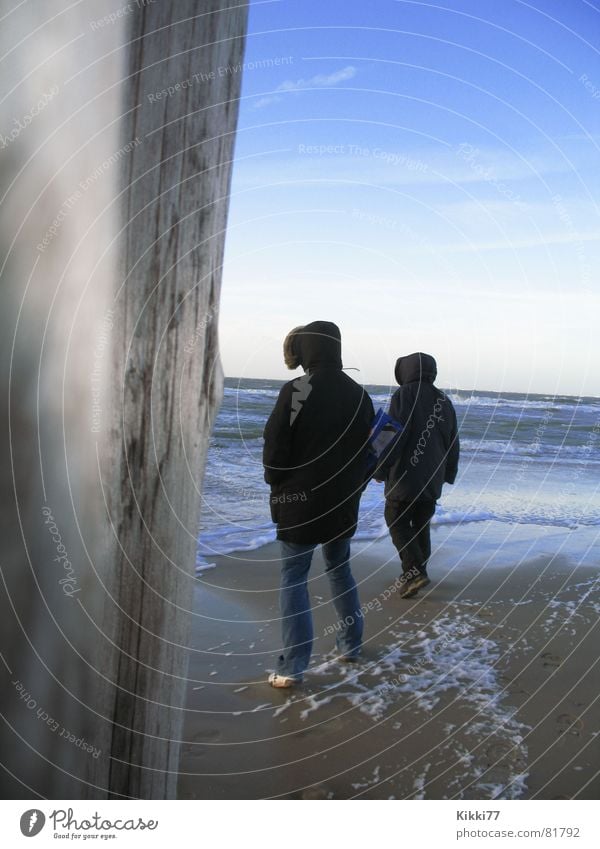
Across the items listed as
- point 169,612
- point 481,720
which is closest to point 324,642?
point 481,720

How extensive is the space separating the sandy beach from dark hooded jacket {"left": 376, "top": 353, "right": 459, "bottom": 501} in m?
0.83

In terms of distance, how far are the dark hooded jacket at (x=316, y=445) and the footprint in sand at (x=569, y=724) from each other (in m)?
1.26

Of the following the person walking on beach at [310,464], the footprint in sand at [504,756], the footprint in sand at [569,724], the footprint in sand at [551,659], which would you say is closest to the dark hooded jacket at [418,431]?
the footprint in sand at [551,659]

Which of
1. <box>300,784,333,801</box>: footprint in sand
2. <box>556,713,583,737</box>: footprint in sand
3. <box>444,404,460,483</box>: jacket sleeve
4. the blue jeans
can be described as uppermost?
<box>444,404,460,483</box>: jacket sleeve

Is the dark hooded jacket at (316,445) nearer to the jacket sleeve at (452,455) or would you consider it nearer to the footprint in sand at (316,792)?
the footprint in sand at (316,792)

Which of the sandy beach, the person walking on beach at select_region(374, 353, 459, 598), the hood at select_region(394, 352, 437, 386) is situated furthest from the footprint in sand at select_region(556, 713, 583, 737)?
the hood at select_region(394, 352, 437, 386)

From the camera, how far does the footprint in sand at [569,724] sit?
3158mm

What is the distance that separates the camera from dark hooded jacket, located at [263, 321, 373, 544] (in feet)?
11.1

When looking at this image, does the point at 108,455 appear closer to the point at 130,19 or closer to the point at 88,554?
the point at 88,554

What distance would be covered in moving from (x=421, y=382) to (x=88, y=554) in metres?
4.34

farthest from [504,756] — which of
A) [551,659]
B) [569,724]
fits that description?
[551,659]

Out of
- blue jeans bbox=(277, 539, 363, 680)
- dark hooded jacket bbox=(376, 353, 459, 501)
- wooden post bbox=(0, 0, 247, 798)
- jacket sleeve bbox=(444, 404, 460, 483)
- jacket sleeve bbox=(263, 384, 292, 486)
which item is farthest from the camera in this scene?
jacket sleeve bbox=(444, 404, 460, 483)

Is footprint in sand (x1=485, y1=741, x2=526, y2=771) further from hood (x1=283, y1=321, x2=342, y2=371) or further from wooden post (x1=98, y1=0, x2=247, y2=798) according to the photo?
wooden post (x1=98, y1=0, x2=247, y2=798)

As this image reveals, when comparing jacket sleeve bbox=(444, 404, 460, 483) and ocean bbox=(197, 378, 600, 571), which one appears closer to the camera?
jacket sleeve bbox=(444, 404, 460, 483)
